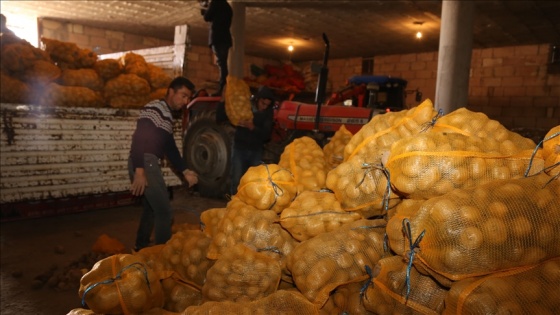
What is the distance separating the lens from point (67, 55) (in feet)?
21.4

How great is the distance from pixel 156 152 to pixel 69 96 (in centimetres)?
292

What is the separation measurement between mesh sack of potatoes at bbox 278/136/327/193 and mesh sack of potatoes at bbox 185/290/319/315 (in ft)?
3.24

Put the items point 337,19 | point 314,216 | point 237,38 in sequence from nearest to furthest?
point 314,216
point 237,38
point 337,19

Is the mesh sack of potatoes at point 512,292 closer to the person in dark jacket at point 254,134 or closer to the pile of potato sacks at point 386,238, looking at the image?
the pile of potato sacks at point 386,238

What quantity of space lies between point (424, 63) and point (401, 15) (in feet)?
19.4

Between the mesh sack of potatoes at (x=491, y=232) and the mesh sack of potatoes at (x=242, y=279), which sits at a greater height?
the mesh sack of potatoes at (x=491, y=232)

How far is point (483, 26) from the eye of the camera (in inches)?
465

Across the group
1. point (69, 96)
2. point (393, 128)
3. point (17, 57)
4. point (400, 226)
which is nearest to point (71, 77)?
point (69, 96)

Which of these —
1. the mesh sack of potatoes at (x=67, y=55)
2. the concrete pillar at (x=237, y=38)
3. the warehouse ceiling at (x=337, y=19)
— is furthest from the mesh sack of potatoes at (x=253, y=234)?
the warehouse ceiling at (x=337, y=19)

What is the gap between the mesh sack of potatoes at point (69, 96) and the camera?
580 cm

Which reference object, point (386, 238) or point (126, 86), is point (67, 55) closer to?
point (126, 86)

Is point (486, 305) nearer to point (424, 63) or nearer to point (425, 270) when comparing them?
point (425, 270)

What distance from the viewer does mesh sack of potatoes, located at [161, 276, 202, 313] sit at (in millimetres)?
2523

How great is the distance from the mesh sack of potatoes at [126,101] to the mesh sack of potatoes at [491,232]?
19.9 ft
